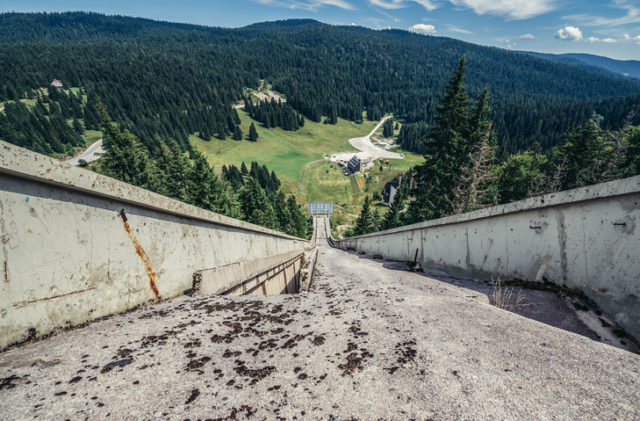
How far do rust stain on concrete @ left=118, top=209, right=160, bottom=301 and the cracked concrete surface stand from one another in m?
0.49

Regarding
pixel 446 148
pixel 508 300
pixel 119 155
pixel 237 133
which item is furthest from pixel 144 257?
pixel 237 133

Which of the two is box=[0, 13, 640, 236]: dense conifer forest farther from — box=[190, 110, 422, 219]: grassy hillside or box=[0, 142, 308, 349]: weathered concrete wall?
box=[0, 142, 308, 349]: weathered concrete wall

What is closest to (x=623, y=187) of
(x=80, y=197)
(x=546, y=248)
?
(x=546, y=248)

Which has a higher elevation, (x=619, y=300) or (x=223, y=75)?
(x=223, y=75)

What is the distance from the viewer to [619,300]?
9.80 ft

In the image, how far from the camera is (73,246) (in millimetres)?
2330

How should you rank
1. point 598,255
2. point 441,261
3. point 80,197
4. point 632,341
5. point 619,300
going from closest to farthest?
point 80,197, point 632,341, point 619,300, point 598,255, point 441,261

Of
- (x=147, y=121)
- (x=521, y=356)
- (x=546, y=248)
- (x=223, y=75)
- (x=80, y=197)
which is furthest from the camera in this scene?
(x=223, y=75)

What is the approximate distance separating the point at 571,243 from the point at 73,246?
6.12m

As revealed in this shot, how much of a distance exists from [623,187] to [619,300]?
138 cm

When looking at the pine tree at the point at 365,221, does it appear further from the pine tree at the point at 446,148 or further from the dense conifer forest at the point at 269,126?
the pine tree at the point at 446,148

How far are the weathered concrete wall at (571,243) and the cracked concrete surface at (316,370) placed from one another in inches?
63.1

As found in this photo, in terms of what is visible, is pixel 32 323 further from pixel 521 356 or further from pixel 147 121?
pixel 147 121

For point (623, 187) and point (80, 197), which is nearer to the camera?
point (80, 197)
